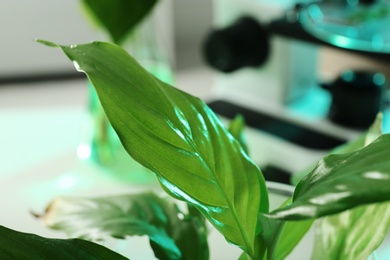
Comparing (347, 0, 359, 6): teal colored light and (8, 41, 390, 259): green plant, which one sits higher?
(8, 41, 390, 259): green plant

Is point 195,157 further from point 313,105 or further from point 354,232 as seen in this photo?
point 313,105

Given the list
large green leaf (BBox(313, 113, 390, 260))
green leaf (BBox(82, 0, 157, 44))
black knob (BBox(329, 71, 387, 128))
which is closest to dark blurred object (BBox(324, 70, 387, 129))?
black knob (BBox(329, 71, 387, 128))

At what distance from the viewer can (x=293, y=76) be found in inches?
24.7

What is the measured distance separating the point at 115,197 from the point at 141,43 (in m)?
0.24

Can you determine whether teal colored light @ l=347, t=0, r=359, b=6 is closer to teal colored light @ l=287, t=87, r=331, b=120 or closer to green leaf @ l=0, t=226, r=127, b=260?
teal colored light @ l=287, t=87, r=331, b=120

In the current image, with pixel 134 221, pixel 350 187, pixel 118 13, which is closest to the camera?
pixel 350 187

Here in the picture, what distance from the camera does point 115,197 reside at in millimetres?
331

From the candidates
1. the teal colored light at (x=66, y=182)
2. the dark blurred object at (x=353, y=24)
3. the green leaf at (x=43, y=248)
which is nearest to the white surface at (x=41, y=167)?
the teal colored light at (x=66, y=182)

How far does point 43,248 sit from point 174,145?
0.18ft

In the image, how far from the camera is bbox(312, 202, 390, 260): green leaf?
0.80ft

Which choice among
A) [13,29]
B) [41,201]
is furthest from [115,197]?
[13,29]

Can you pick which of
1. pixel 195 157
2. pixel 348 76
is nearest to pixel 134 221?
pixel 195 157

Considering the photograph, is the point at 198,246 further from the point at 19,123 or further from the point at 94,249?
the point at 19,123

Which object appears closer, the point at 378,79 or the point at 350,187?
the point at 350,187
